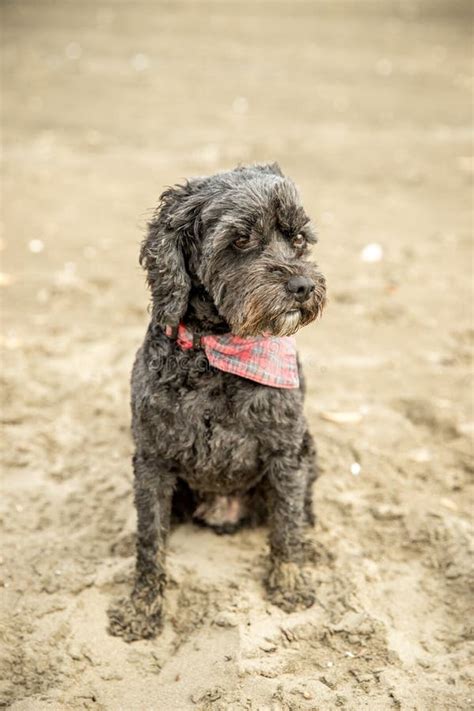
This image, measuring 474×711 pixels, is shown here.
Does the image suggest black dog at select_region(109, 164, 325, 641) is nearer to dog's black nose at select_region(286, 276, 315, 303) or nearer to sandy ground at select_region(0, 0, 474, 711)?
dog's black nose at select_region(286, 276, 315, 303)

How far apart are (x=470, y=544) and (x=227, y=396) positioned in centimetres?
153

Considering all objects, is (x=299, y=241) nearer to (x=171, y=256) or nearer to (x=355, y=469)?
(x=171, y=256)

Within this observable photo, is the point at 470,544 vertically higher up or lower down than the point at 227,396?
lower down

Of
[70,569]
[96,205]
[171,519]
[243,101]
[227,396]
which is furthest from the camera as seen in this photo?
[243,101]

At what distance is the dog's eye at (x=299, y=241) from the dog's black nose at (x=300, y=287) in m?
0.25

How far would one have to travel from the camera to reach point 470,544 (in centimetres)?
381

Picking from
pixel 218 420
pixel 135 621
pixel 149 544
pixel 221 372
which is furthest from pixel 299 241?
pixel 135 621

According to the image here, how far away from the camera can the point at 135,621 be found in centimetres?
342

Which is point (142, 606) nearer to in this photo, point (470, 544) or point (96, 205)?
point (470, 544)

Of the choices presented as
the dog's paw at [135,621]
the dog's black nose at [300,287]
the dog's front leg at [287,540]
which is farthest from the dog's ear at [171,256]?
the dog's paw at [135,621]

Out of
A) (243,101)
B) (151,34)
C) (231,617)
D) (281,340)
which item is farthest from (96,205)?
(151,34)

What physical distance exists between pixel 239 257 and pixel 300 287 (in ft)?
0.98

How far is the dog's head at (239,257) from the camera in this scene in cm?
313

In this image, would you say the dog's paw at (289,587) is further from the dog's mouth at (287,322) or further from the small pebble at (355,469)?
the dog's mouth at (287,322)
